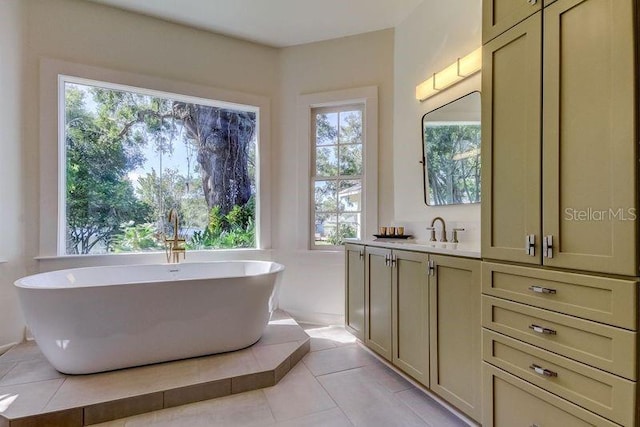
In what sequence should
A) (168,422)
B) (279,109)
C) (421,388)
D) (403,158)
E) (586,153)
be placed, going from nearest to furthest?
(586,153)
(168,422)
(421,388)
(403,158)
(279,109)

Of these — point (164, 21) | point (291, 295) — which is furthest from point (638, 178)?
point (164, 21)

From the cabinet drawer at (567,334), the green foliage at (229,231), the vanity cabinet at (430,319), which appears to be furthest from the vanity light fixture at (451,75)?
the green foliage at (229,231)

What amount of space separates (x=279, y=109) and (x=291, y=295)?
2.06 meters

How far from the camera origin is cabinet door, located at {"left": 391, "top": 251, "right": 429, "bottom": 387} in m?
1.96

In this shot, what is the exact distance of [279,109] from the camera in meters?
3.71

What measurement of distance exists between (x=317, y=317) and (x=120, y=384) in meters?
1.91

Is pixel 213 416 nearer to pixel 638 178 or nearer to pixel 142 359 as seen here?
pixel 142 359

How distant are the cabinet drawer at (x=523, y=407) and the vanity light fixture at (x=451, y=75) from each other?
187cm

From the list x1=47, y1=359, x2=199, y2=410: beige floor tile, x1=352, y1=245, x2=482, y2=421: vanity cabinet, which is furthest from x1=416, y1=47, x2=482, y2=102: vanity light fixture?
x1=47, y1=359, x2=199, y2=410: beige floor tile

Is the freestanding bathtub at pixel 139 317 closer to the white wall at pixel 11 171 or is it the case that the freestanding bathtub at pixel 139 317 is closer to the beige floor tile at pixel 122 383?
the beige floor tile at pixel 122 383

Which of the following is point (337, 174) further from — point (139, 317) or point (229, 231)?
point (139, 317)

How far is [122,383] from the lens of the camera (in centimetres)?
200

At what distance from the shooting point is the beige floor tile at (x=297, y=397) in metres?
1.90

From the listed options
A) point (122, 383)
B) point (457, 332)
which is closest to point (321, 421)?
point (457, 332)
